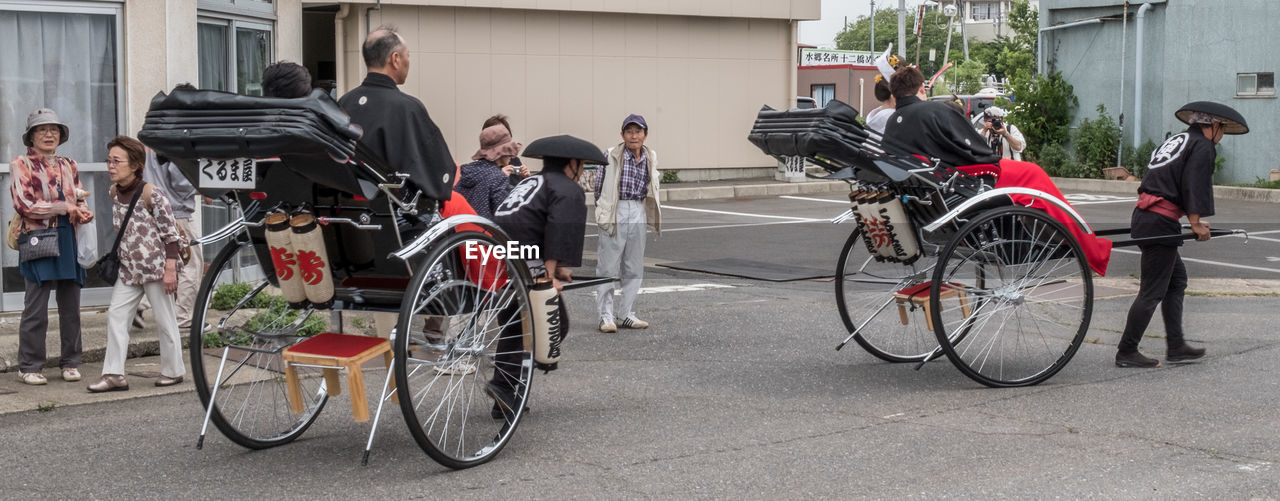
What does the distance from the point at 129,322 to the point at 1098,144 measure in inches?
849

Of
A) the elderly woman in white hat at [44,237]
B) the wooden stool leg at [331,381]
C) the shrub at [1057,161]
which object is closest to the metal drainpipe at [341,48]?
the shrub at [1057,161]

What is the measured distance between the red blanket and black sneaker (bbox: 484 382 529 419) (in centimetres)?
327

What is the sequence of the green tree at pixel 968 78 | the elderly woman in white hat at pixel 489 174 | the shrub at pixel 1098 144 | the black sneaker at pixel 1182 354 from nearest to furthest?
the black sneaker at pixel 1182 354 → the elderly woman in white hat at pixel 489 174 → the shrub at pixel 1098 144 → the green tree at pixel 968 78

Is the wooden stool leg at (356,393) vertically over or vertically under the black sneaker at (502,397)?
over

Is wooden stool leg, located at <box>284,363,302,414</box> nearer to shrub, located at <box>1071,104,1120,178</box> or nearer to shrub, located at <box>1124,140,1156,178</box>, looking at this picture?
shrub, located at <box>1124,140,1156,178</box>

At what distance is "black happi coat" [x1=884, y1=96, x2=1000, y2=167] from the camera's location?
7719mm

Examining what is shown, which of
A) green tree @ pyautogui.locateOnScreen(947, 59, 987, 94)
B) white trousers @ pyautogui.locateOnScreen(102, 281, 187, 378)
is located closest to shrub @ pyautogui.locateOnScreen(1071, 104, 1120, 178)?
white trousers @ pyautogui.locateOnScreen(102, 281, 187, 378)

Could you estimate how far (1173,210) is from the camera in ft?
26.5

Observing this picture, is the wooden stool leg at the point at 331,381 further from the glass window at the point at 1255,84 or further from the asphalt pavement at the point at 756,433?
the glass window at the point at 1255,84

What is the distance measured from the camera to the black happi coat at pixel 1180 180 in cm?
788

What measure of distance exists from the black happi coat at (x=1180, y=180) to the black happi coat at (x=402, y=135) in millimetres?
4653

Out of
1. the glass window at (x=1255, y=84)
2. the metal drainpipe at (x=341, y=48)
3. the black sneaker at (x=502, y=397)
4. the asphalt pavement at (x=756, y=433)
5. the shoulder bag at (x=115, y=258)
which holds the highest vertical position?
the metal drainpipe at (x=341, y=48)

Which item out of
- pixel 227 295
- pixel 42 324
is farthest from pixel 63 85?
pixel 42 324

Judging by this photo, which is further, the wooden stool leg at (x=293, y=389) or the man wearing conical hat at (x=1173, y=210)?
the man wearing conical hat at (x=1173, y=210)
